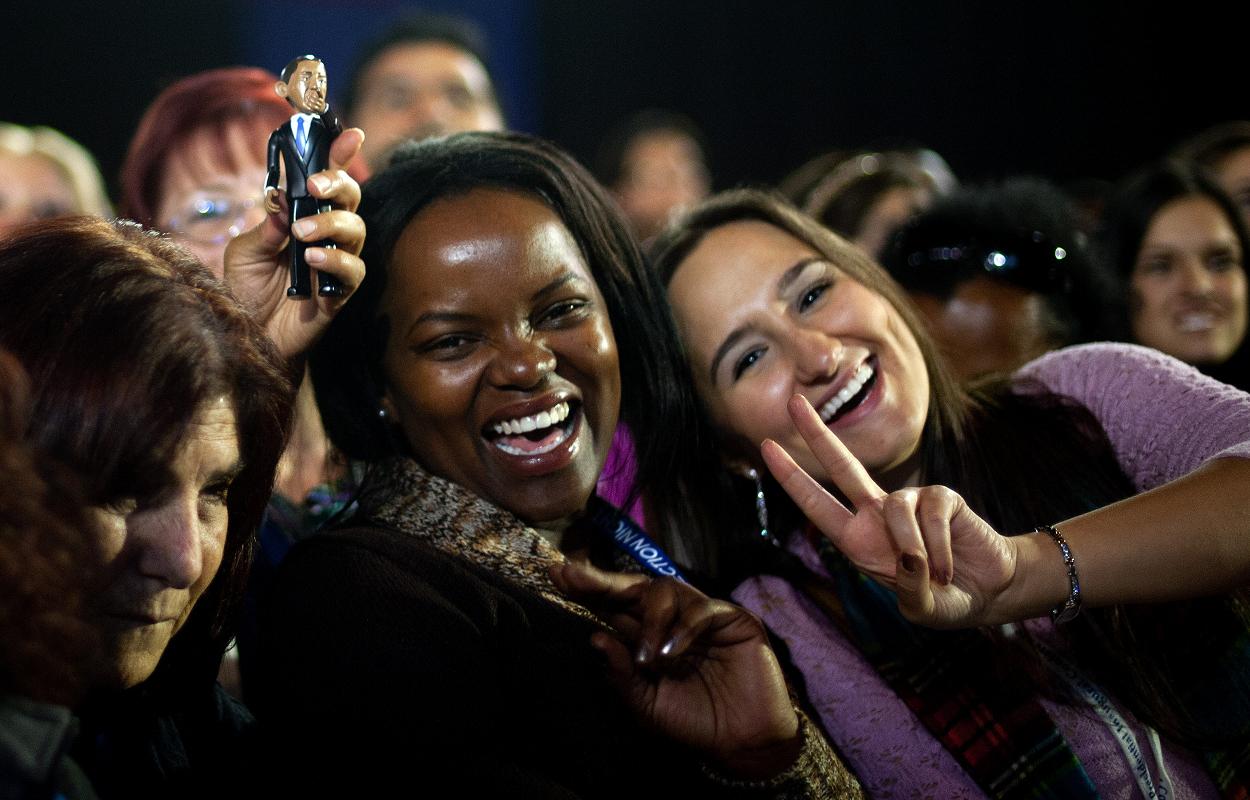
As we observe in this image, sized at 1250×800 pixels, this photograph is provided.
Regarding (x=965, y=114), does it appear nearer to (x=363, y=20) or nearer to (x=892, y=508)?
(x=363, y=20)

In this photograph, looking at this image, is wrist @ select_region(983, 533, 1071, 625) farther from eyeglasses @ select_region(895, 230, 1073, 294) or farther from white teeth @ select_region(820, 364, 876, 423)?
eyeglasses @ select_region(895, 230, 1073, 294)

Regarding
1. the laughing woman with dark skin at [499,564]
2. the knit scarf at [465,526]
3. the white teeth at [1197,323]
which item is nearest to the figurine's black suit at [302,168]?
the laughing woman with dark skin at [499,564]

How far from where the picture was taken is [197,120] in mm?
2734

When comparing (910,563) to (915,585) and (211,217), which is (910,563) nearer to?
(915,585)

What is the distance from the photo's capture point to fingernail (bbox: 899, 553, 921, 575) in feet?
4.75

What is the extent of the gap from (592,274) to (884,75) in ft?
19.3

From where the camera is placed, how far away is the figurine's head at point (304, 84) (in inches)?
62.3

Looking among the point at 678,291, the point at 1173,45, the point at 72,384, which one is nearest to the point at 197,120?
the point at 678,291

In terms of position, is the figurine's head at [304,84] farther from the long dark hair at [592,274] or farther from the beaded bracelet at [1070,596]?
the beaded bracelet at [1070,596]

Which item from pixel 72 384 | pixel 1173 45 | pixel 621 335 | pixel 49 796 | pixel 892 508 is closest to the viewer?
pixel 49 796

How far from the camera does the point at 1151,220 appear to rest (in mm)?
3861

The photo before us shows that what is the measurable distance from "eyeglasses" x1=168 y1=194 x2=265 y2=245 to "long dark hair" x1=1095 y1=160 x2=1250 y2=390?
2.76 m

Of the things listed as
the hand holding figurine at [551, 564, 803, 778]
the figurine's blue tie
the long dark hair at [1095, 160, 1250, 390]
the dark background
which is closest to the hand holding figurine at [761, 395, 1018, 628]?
the hand holding figurine at [551, 564, 803, 778]

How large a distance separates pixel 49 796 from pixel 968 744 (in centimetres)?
143
